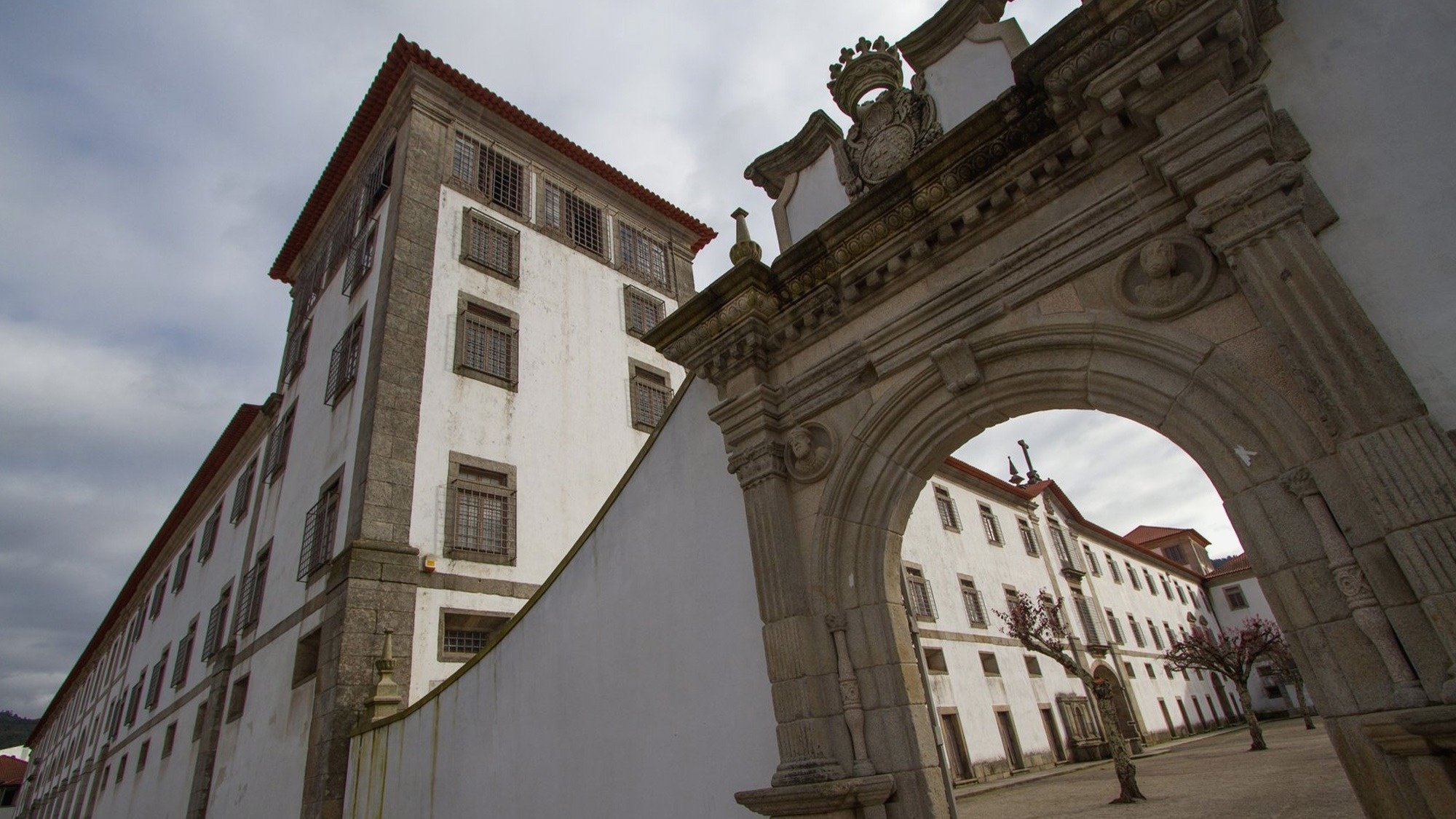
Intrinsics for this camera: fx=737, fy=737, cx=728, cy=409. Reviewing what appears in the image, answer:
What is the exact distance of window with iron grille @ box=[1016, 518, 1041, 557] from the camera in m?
27.7

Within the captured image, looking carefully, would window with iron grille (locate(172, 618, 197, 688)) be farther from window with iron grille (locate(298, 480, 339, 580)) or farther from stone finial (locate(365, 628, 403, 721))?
stone finial (locate(365, 628, 403, 721))

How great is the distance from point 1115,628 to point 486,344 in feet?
94.3

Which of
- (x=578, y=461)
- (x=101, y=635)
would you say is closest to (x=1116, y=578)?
(x=578, y=461)

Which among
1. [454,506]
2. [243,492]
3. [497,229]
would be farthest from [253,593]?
[497,229]

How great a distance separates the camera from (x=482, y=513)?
12.6m

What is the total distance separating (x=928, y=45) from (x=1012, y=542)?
2403cm

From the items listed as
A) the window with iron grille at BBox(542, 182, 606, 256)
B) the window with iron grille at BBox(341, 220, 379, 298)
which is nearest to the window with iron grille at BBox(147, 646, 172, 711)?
the window with iron grille at BBox(341, 220, 379, 298)

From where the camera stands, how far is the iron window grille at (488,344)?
13844 mm

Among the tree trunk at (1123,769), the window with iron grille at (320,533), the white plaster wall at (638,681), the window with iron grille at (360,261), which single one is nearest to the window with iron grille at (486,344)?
the window with iron grille at (360,261)

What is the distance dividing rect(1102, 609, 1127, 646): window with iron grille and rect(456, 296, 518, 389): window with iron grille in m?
27.2

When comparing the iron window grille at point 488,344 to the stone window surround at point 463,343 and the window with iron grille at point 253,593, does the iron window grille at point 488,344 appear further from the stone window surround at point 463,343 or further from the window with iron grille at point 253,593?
the window with iron grille at point 253,593

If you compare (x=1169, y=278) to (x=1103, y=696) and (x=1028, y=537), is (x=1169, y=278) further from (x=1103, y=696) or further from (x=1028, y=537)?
(x=1028, y=537)

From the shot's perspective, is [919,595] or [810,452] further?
[919,595]

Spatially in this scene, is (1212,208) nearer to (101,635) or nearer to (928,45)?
(928,45)
